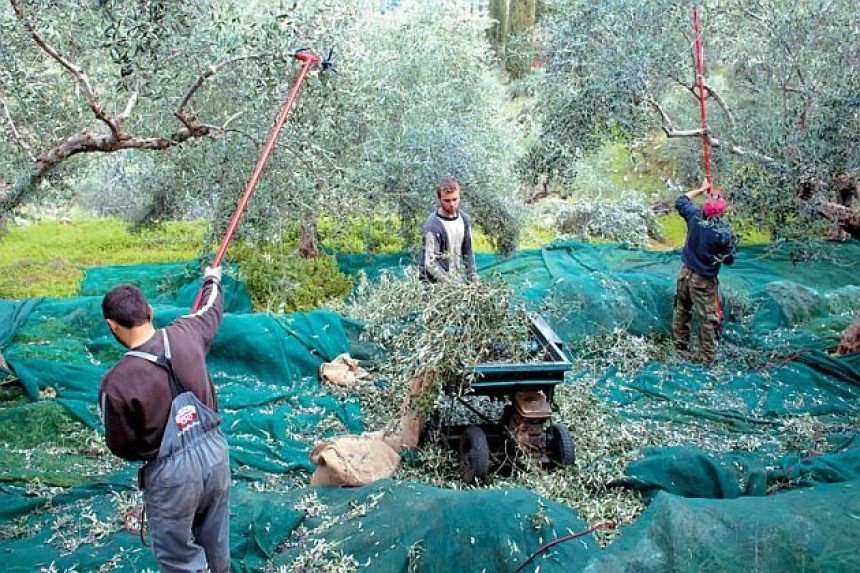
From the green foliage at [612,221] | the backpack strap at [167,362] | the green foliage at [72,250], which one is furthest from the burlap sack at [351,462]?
the green foliage at [612,221]

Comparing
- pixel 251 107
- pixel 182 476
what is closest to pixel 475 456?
pixel 182 476

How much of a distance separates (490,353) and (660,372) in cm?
319

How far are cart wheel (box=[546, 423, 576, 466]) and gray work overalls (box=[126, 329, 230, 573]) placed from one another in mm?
3071

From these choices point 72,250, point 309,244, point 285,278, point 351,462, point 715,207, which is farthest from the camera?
point 72,250

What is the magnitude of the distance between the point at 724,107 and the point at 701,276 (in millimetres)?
1828

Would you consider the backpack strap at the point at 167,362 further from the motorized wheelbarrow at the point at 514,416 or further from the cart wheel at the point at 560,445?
the cart wheel at the point at 560,445

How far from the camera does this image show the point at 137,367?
3566 mm

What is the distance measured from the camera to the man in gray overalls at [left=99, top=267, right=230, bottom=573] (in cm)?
355

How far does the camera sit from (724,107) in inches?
334

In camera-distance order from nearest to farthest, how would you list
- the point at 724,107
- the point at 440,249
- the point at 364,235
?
the point at 440,249
the point at 724,107
the point at 364,235

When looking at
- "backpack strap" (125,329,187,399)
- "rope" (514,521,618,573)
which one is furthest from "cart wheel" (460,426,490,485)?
"backpack strap" (125,329,187,399)

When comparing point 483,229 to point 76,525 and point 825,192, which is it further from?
point 76,525

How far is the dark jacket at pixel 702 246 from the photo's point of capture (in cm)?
824

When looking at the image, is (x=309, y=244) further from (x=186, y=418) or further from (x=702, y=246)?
(x=186, y=418)
